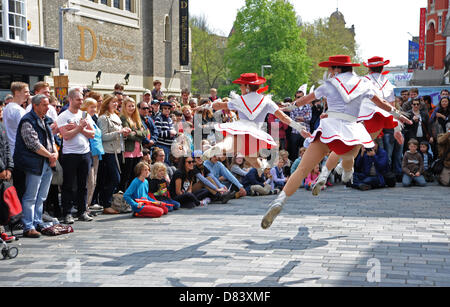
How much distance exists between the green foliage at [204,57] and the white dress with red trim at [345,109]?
53405mm

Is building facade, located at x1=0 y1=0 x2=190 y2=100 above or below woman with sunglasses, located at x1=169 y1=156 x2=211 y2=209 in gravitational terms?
above

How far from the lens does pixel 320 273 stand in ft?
19.3

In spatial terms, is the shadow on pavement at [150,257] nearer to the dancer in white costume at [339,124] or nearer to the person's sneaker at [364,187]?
the dancer in white costume at [339,124]

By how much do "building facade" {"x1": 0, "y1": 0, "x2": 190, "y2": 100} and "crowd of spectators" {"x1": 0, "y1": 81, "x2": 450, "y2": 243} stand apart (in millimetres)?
11244

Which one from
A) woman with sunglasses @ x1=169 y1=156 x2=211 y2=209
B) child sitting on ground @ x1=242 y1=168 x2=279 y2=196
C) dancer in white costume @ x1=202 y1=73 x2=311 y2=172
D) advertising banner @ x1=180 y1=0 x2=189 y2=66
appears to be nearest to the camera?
dancer in white costume @ x1=202 y1=73 x2=311 y2=172

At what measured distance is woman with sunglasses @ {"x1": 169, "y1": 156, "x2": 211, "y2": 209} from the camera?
11.0 m

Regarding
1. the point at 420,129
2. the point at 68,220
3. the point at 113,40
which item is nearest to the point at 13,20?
the point at 113,40

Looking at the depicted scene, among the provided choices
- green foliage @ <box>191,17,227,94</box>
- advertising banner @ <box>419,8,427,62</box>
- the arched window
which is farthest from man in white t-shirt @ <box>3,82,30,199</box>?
advertising banner @ <box>419,8,427,62</box>

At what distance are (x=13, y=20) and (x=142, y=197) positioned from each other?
14373 millimetres

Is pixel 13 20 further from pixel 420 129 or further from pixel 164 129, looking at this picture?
pixel 420 129

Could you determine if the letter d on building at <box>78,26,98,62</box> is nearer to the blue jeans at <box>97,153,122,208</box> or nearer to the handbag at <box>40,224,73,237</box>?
the blue jeans at <box>97,153,122,208</box>

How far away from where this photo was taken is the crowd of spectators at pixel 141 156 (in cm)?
820

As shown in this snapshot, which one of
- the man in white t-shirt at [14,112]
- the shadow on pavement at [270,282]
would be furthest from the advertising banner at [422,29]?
the shadow on pavement at [270,282]

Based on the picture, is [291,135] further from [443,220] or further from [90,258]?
[90,258]
